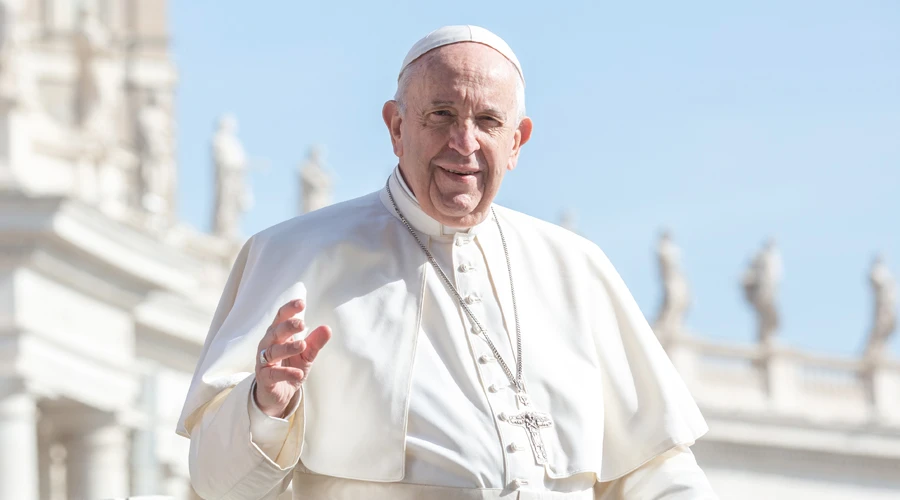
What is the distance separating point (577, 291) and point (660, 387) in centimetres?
27

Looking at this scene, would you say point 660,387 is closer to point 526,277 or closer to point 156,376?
point 526,277

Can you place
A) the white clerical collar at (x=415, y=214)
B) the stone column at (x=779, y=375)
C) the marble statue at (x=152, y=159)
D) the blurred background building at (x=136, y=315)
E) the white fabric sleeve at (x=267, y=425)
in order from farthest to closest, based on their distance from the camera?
1. the stone column at (x=779, y=375)
2. the marble statue at (x=152, y=159)
3. the blurred background building at (x=136, y=315)
4. the white clerical collar at (x=415, y=214)
5. the white fabric sleeve at (x=267, y=425)

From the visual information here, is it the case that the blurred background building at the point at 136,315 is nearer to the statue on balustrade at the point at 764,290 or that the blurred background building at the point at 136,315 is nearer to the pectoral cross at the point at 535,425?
the statue on balustrade at the point at 764,290

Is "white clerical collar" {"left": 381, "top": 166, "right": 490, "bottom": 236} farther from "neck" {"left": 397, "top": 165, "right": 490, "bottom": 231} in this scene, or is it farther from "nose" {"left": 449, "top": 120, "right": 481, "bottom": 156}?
"nose" {"left": 449, "top": 120, "right": 481, "bottom": 156}

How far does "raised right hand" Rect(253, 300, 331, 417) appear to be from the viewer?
421 centimetres

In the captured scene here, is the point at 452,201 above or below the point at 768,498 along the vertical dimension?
above

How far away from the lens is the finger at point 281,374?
4270mm

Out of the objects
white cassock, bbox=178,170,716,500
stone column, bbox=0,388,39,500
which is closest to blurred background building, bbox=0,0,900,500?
stone column, bbox=0,388,39,500

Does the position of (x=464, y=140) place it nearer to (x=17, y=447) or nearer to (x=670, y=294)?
(x=17, y=447)

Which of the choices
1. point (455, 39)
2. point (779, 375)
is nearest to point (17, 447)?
point (455, 39)

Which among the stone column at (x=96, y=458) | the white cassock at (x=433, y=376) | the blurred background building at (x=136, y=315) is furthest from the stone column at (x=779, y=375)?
the white cassock at (x=433, y=376)

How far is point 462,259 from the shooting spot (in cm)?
488

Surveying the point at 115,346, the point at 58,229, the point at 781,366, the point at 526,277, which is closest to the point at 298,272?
the point at 526,277

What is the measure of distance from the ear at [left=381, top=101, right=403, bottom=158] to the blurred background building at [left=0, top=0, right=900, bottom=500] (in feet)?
49.6
